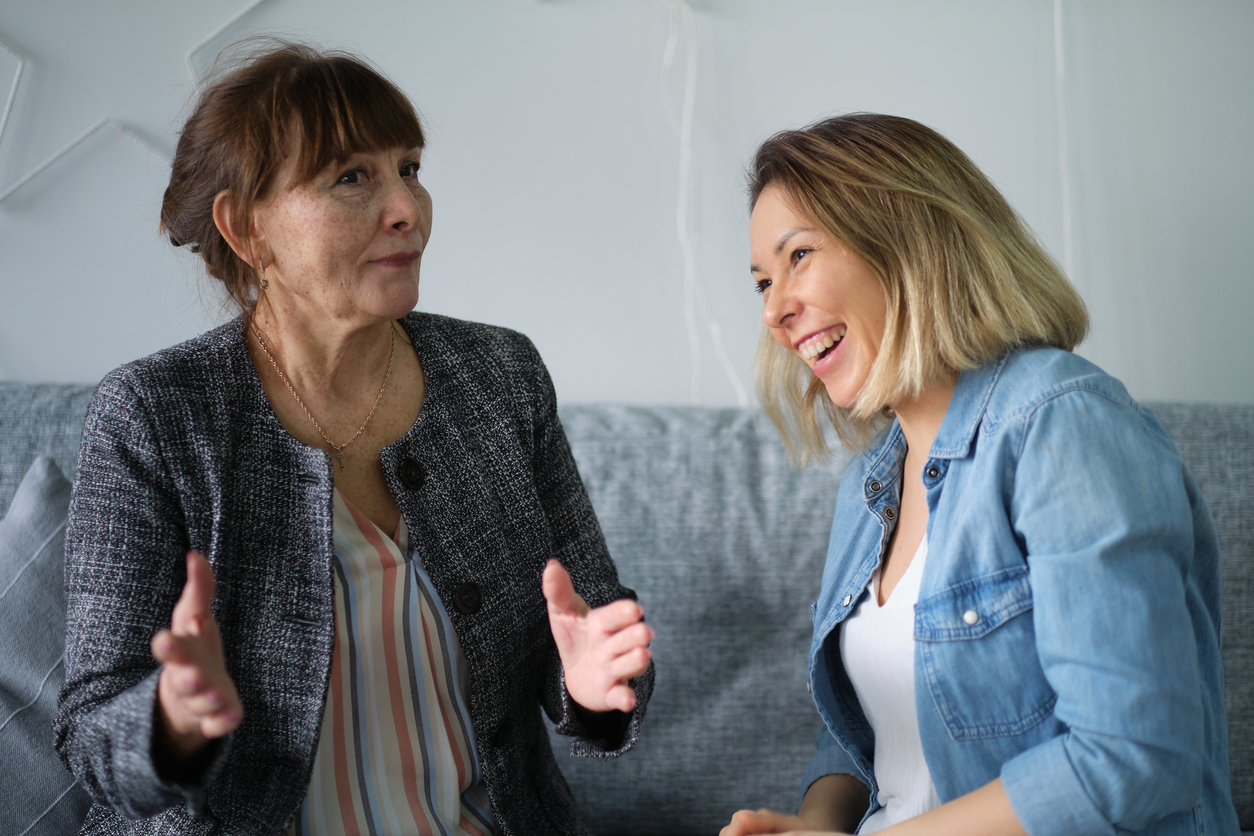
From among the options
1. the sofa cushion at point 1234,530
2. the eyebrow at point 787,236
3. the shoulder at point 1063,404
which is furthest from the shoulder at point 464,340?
the sofa cushion at point 1234,530

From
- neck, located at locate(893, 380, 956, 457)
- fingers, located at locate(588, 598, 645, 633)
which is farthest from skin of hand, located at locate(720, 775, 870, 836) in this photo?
neck, located at locate(893, 380, 956, 457)

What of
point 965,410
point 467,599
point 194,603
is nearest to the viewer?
point 194,603

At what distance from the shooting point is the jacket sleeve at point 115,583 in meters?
0.87

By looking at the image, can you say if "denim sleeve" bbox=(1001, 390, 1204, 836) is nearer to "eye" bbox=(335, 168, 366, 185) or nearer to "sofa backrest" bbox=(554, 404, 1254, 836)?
"sofa backrest" bbox=(554, 404, 1254, 836)

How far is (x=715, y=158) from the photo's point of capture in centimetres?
175

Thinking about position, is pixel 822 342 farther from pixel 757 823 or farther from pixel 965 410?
pixel 757 823

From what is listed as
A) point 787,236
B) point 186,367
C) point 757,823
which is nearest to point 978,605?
point 757,823

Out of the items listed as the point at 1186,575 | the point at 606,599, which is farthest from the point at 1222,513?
the point at 606,599

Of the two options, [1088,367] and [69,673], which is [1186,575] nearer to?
[1088,367]

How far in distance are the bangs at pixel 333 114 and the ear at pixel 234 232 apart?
91mm

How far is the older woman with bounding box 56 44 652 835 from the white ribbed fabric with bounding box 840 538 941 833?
0.26 meters

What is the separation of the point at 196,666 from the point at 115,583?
0.85ft

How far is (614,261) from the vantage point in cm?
176

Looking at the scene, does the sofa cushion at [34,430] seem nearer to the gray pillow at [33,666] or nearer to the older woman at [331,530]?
the gray pillow at [33,666]
